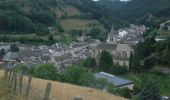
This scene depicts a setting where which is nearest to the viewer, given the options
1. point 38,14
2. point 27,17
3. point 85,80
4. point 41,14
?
point 85,80

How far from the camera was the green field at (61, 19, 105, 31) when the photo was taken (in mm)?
101719

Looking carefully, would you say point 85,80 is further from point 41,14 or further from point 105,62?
point 41,14

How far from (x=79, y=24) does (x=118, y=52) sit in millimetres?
48819

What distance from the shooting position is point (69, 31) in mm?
94375

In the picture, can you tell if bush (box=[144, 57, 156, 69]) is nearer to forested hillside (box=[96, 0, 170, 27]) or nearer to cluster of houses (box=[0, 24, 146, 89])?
cluster of houses (box=[0, 24, 146, 89])

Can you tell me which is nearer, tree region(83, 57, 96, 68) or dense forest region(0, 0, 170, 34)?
tree region(83, 57, 96, 68)

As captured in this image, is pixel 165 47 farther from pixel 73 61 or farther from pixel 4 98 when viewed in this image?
pixel 4 98

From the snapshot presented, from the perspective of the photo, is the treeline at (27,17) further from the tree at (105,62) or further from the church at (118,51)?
the tree at (105,62)

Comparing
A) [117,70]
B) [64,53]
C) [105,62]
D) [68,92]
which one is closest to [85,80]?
[68,92]

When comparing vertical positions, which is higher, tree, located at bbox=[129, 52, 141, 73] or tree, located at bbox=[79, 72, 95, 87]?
tree, located at bbox=[79, 72, 95, 87]

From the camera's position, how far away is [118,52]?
5712 cm

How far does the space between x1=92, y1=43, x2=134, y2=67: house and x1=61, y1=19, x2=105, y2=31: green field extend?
40.4m

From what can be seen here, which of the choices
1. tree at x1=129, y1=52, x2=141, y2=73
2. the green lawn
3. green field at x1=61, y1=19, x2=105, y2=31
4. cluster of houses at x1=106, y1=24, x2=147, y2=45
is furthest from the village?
green field at x1=61, y1=19, x2=105, y2=31

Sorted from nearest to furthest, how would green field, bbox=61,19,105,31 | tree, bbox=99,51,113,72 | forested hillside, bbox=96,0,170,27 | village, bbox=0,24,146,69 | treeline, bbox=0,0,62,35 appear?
tree, bbox=99,51,113,72 → village, bbox=0,24,146,69 → treeline, bbox=0,0,62,35 → green field, bbox=61,19,105,31 → forested hillside, bbox=96,0,170,27
